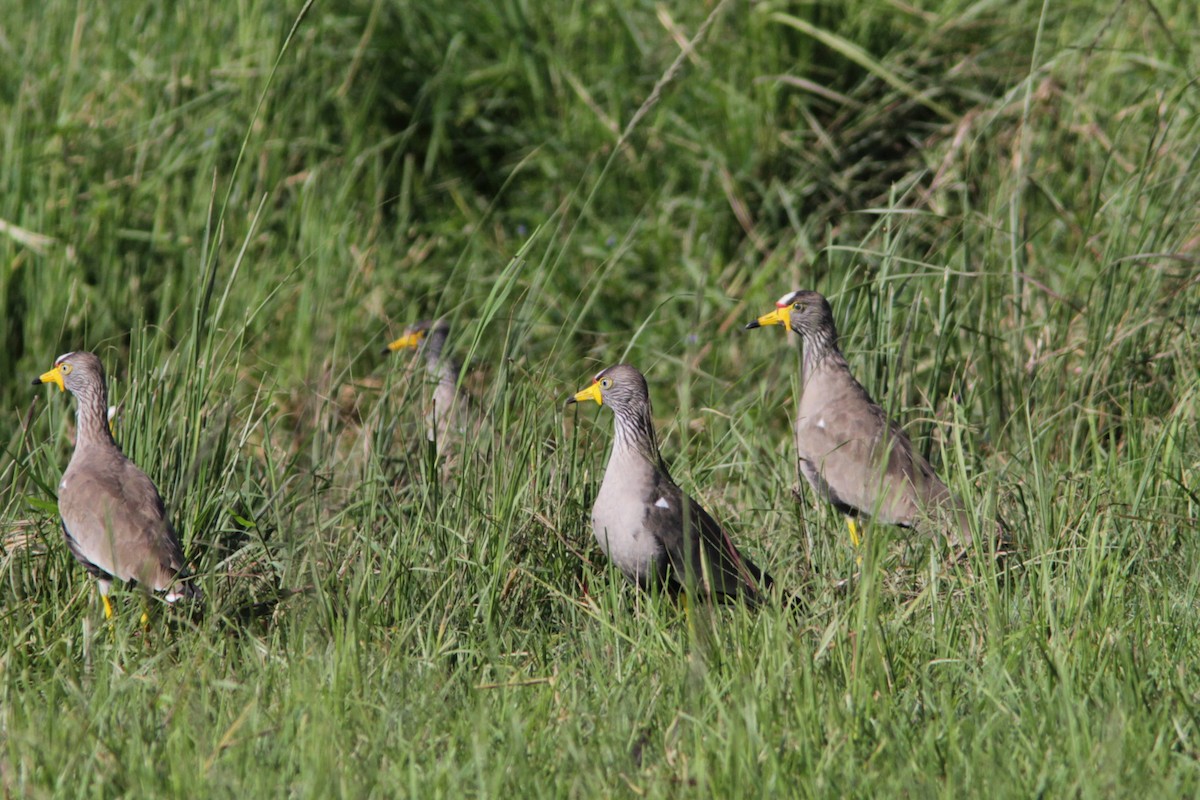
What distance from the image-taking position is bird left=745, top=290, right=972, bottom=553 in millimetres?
4824

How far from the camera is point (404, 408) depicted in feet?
17.1

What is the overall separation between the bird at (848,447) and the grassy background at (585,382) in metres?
0.12

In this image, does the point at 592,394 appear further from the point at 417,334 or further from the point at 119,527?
the point at 417,334

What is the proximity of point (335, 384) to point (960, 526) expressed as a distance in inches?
89.3

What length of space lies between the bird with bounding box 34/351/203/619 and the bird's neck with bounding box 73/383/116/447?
0.09 meters

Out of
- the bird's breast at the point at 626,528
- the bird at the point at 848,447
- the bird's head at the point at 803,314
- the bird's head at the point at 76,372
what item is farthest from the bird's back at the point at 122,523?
the bird's head at the point at 803,314

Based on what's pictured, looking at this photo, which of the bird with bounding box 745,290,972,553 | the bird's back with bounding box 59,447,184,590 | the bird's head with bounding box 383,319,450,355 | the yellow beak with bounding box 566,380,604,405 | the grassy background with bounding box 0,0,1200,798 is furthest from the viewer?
the bird's head with bounding box 383,319,450,355

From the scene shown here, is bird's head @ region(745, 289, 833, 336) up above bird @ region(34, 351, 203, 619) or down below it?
above

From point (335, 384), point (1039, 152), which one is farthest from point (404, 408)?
point (1039, 152)

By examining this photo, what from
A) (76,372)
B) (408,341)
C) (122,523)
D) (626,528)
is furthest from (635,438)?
(408,341)

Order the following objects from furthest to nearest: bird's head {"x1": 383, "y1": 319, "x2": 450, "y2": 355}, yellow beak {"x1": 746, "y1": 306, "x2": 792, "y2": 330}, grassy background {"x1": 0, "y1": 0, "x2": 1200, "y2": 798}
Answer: bird's head {"x1": 383, "y1": 319, "x2": 450, "y2": 355} < yellow beak {"x1": 746, "y1": 306, "x2": 792, "y2": 330} < grassy background {"x1": 0, "y1": 0, "x2": 1200, "y2": 798}

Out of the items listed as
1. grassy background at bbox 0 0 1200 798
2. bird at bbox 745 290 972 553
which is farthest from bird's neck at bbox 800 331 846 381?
grassy background at bbox 0 0 1200 798

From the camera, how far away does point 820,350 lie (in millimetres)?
5512

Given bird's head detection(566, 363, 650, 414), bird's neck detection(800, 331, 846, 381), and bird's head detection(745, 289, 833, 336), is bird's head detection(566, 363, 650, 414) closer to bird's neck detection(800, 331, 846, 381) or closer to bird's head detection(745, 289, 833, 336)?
bird's head detection(745, 289, 833, 336)
